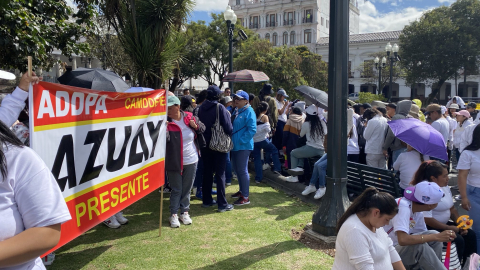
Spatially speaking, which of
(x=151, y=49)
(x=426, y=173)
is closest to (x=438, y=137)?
(x=426, y=173)

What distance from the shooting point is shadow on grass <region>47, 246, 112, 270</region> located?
395 cm

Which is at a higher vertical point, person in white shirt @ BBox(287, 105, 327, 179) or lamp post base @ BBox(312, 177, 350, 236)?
person in white shirt @ BBox(287, 105, 327, 179)

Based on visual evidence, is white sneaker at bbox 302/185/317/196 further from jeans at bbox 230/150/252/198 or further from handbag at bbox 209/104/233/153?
handbag at bbox 209/104/233/153

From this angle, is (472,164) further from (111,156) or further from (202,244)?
(111,156)

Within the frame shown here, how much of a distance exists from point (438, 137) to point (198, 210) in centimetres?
361

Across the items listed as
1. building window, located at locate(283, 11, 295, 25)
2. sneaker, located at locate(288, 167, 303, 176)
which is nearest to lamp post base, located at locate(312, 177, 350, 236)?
sneaker, located at locate(288, 167, 303, 176)

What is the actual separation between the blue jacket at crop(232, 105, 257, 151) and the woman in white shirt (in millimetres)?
3066

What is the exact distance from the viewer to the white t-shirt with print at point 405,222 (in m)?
3.41

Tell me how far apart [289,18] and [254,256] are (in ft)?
218

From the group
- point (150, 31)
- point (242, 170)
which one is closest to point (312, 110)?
point (242, 170)

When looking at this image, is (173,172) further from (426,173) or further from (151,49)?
(151,49)

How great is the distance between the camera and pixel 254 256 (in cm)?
429

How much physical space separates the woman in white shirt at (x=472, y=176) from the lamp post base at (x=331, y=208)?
135 centimetres

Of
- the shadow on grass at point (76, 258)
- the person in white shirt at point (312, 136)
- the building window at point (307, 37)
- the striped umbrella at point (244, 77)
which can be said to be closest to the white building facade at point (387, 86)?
the building window at point (307, 37)
